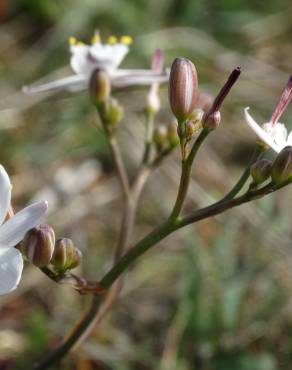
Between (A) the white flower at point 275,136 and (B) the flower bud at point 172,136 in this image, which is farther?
(B) the flower bud at point 172,136

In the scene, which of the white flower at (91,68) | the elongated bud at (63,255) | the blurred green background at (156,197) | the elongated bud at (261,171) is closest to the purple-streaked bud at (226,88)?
the elongated bud at (261,171)

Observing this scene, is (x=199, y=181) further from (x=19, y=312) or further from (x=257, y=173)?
(x=257, y=173)

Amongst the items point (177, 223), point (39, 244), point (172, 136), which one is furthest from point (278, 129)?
point (39, 244)

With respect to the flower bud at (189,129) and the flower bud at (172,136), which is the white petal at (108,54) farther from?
the flower bud at (189,129)

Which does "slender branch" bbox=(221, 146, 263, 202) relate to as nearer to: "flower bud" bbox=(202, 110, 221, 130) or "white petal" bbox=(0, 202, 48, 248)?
"flower bud" bbox=(202, 110, 221, 130)

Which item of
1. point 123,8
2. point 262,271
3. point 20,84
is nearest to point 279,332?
point 262,271

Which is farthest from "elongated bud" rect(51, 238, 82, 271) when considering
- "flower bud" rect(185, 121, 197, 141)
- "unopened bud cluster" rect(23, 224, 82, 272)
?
"flower bud" rect(185, 121, 197, 141)
